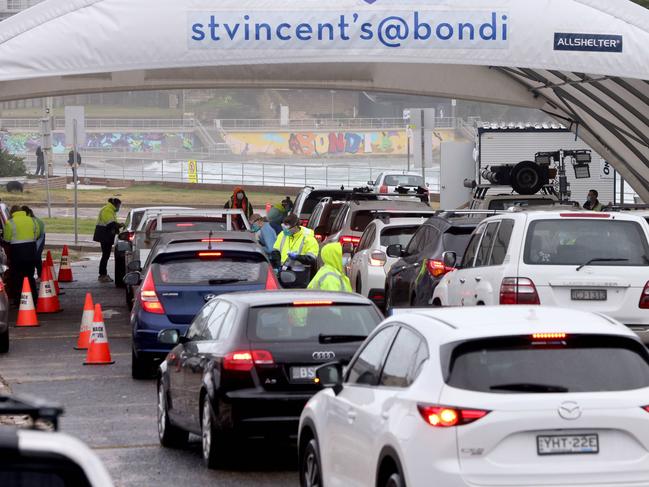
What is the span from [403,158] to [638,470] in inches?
4397

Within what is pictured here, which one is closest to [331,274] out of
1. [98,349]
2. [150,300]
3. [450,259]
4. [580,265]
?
[450,259]

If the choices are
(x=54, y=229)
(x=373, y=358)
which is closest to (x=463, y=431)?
(x=373, y=358)

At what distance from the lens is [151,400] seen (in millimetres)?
15016

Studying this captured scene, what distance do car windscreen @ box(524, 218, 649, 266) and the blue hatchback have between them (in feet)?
10.4

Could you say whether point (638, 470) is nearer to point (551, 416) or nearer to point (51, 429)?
point (551, 416)

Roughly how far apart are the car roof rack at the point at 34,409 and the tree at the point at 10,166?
77311 mm

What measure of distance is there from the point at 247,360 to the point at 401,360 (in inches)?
130

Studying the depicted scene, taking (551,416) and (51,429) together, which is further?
(551,416)

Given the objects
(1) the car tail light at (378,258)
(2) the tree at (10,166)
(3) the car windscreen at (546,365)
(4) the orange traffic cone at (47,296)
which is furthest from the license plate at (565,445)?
(2) the tree at (10,166)

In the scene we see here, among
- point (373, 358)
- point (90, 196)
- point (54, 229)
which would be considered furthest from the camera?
point (90, 196)

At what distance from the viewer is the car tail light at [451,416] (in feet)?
21.7

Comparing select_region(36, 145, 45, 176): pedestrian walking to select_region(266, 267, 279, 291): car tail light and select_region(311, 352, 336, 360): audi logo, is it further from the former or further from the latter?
select_region(311, 352, 336, 360): audi logo

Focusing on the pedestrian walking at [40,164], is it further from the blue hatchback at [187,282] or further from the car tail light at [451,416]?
the car tail light at [451,416]

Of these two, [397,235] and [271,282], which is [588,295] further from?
[397,235]
